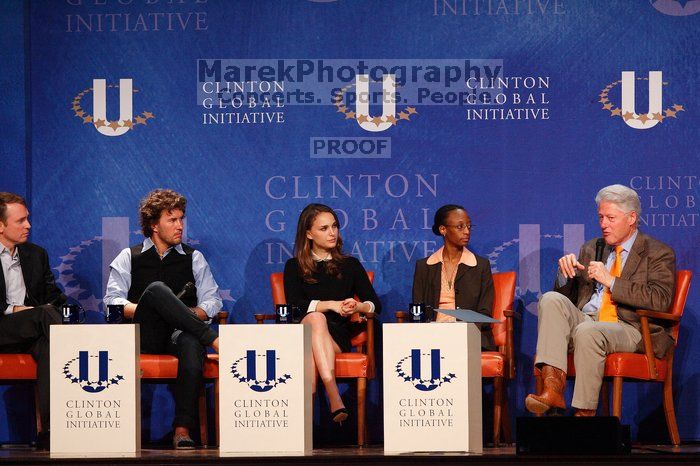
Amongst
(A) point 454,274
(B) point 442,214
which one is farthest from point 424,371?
(B) point 442,214

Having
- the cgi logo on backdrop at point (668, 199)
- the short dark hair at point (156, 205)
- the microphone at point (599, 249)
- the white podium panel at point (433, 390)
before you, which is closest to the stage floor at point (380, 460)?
the white podium panel at point (433, 390)

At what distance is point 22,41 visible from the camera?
602 centimetres

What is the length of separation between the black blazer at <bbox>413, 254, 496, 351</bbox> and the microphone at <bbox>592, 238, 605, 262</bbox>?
0.59 metres

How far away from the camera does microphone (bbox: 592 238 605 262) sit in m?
5.42

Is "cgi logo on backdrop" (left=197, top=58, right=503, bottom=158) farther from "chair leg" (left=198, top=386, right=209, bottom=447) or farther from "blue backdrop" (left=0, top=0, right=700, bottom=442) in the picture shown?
"chair leg" (left=198, top=386, right=209, bottom=447)

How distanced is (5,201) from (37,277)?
1.46 ft

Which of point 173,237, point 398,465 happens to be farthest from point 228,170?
point 398,465

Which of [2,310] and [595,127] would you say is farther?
[595,127]

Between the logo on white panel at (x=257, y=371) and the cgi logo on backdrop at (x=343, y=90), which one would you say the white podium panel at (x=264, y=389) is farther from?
the cgi logo on backdrop at (x=343, y=90)

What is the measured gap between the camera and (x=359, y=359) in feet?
16.9

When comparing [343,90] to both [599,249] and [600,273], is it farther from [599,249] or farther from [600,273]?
[600,273]

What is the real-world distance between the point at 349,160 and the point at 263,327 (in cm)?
203

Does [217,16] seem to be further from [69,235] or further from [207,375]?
[207,375]

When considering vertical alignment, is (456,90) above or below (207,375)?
above
